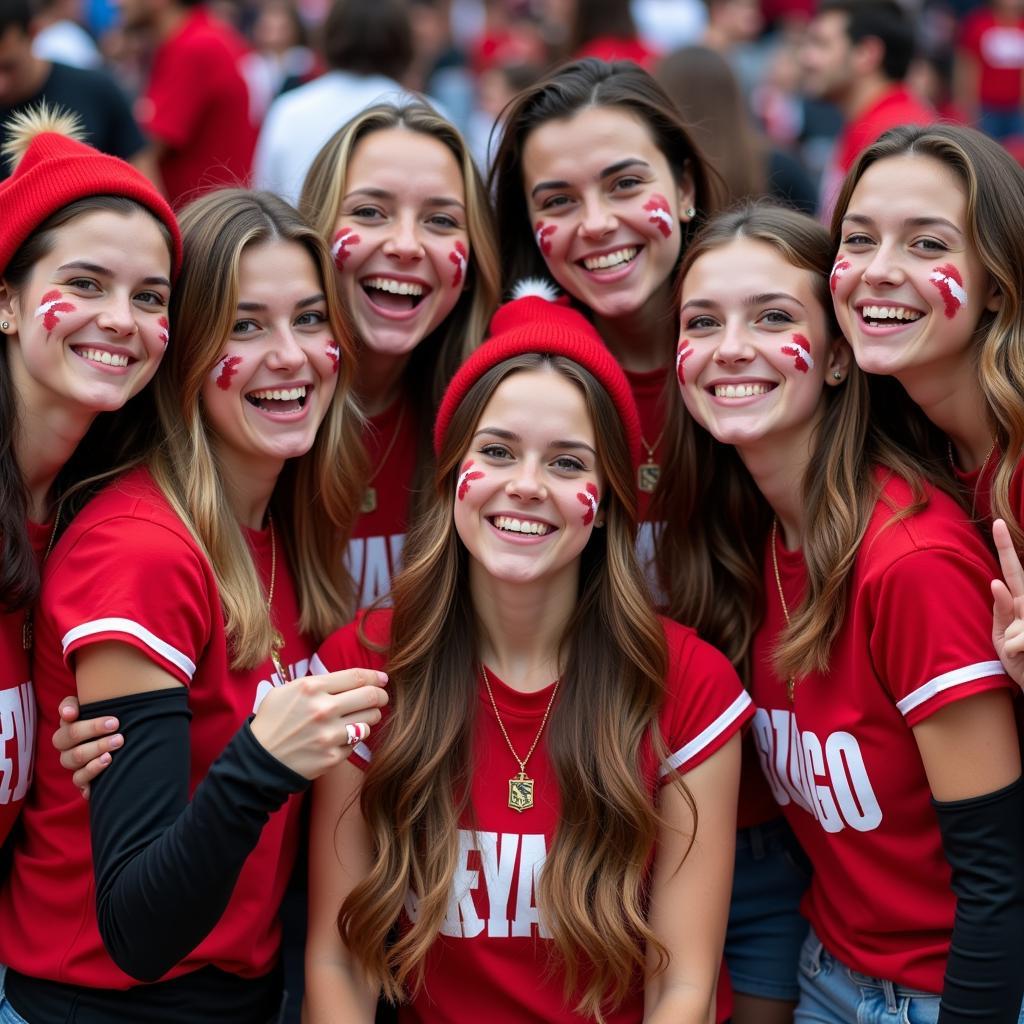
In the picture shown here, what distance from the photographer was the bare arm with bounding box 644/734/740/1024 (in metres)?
3.06

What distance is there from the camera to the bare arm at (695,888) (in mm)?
3062

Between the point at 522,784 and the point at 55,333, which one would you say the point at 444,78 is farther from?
the point at 522,784

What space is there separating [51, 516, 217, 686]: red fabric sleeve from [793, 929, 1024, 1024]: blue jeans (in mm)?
1680

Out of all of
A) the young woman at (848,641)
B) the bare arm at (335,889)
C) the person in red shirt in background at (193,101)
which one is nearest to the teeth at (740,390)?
the young woman at (848,641)

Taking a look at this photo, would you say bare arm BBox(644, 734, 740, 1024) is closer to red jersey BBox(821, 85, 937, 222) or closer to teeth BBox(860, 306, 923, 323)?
teeth BBox(860, 306, 923, 323)

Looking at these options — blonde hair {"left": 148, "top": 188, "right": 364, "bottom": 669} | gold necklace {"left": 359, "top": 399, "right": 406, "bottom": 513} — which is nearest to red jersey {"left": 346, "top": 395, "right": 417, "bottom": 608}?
gold necklace {"left": 359, "top": 399, "right": 406, "bottom": 513}

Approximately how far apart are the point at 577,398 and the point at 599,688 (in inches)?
26.4

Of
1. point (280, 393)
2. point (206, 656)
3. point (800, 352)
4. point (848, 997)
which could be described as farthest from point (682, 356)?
point (848, 997)

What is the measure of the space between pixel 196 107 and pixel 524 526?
4098mm

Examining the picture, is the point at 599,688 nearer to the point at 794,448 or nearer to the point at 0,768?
the point at 794,448

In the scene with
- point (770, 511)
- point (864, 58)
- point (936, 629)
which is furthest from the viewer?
A: point (864, 58)

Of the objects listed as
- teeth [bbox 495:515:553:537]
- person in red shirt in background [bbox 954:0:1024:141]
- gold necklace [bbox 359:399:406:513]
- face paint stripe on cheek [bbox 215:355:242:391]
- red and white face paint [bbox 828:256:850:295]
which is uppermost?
person in red shirt in background [bbox 954:0:1024:141]

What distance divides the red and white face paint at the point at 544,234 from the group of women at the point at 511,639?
546mm

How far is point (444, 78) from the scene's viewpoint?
1191cm
